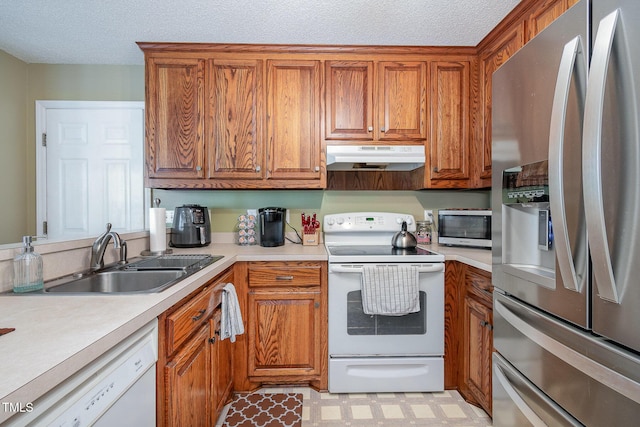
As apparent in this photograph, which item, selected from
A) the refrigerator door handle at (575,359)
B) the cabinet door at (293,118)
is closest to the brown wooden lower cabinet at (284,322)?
the cabinet door at (293,118)

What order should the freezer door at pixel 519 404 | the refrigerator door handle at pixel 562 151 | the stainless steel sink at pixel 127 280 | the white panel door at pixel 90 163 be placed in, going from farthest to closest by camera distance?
1. the white panel door at pixel 90 163
2. the stainless steel sink at pixel 127 280
3. the freezer door at pixel 519 404
4. the refrigerator door handle at pixel 562 151

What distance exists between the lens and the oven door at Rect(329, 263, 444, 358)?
1.87m

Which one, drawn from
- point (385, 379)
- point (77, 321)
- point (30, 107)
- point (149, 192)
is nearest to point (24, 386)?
point (77, 321)

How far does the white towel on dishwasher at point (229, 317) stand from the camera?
5.12 feet

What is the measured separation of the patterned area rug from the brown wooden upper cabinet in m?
1.72

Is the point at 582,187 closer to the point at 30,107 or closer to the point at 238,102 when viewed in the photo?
the point at 238,102

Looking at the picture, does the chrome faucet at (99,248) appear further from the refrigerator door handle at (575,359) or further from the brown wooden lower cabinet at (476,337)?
the brown wooden lower cabinet at (476,337)

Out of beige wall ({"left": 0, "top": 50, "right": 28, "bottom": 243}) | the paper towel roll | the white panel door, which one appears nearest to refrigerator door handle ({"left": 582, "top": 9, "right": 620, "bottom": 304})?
the paper towel roll

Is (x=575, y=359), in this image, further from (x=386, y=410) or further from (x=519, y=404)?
(x=386, y=410)

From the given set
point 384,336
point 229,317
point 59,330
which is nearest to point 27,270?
point 59,330

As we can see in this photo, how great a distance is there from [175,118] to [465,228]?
2.15m

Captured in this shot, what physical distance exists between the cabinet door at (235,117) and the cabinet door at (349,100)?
487 millimetres

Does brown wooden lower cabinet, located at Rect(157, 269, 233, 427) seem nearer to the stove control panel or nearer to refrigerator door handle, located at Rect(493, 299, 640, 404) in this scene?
the stove control panel

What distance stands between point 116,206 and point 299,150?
1582 mm
